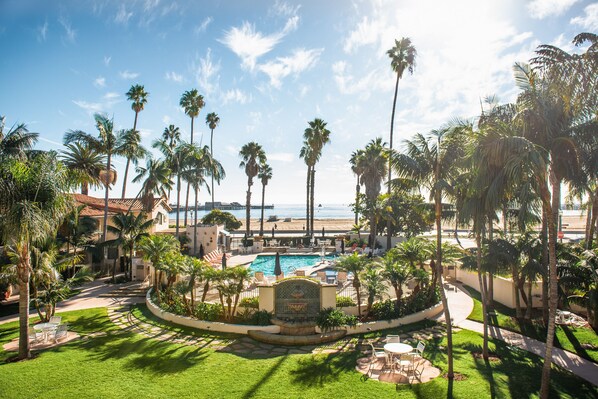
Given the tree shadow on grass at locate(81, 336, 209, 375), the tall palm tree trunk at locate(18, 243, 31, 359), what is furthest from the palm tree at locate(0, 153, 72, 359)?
the tree shadow on grass at locate(81, 336, 209, 375)

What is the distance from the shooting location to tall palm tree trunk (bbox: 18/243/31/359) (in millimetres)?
12242

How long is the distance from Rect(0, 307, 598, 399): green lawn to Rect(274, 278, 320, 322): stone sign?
3.12 metres

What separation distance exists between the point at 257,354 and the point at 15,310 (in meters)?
14.6

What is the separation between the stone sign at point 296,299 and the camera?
16.1m

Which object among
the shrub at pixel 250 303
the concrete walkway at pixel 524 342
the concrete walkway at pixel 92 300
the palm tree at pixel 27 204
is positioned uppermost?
the palm tree at pixel 27 204

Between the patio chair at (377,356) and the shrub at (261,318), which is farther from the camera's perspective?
the shrub at (261,318)

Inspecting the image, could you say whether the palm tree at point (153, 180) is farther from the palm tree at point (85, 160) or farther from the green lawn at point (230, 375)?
the green lawn at point (230, 375)

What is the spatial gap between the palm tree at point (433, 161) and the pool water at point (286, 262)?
66.9ft

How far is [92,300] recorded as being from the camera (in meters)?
20.9

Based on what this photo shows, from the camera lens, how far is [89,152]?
2639 cm

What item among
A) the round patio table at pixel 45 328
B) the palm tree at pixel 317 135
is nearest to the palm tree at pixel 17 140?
the round patio table at pixel 45 328

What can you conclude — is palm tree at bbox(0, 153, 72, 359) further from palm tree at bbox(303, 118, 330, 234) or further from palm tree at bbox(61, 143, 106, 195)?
palm tree at bbox(303, 118, 330, 234)

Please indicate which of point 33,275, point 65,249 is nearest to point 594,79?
point 33,275

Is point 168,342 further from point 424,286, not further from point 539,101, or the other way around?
point 539,101
